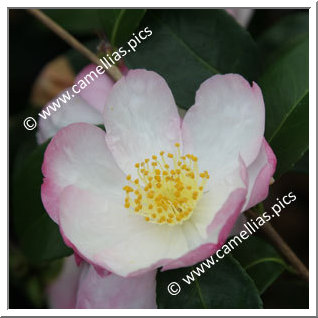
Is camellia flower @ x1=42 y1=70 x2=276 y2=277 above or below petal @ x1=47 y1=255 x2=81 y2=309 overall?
above

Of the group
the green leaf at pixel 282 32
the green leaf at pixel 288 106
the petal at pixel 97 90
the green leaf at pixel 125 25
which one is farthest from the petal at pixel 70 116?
the green leaf at pixel 282 32

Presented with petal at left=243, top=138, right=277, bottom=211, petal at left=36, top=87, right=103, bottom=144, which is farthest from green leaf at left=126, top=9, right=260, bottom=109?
petal at left=243, top=138, right=277, bottom=211

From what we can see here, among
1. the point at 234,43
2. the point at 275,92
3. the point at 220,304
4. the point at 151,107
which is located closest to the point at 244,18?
the point at 234,43

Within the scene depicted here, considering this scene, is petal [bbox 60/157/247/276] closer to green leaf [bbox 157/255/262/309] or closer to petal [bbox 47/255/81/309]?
green leaf [bbox 157/255/262/309]

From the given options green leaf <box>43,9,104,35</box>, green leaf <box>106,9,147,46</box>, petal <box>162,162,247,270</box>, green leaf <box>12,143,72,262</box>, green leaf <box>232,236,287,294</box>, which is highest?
green leaf <box>43,9,104,35</box>

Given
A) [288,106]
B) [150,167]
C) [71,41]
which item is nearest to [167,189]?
[150,167]

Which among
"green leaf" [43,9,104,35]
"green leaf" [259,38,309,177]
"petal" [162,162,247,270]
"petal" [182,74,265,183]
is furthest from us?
"green leaf" [43,9,104,35]

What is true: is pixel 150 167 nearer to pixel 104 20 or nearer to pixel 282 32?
pixel 104 20
